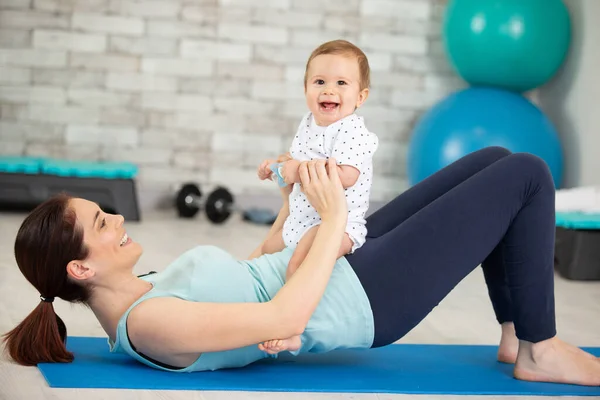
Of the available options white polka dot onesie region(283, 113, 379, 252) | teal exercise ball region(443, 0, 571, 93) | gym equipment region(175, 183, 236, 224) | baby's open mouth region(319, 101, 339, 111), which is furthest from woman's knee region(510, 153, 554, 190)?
gym equipment region(175, 183, 236, 224)

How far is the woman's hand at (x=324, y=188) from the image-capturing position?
173cm

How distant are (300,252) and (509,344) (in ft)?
2.10

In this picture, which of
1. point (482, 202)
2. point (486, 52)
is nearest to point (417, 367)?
point (482, 202)

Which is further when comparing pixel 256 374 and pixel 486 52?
pixel 486 52

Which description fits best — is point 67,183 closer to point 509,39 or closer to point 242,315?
point 509,39

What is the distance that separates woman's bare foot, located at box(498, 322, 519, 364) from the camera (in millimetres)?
2051

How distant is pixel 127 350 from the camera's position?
1.79 meters

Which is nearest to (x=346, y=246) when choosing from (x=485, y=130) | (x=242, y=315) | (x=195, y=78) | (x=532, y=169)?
(x=242, y=315)

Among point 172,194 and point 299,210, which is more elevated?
point 299,210

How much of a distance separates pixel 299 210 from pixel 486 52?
2.99 metres

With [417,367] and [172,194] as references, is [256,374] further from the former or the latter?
[172,194]

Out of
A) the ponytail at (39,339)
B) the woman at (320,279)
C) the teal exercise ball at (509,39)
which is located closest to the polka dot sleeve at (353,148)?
the woman at (320,279)

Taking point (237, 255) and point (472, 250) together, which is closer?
point (472, 250)

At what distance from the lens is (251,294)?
1.78 m
